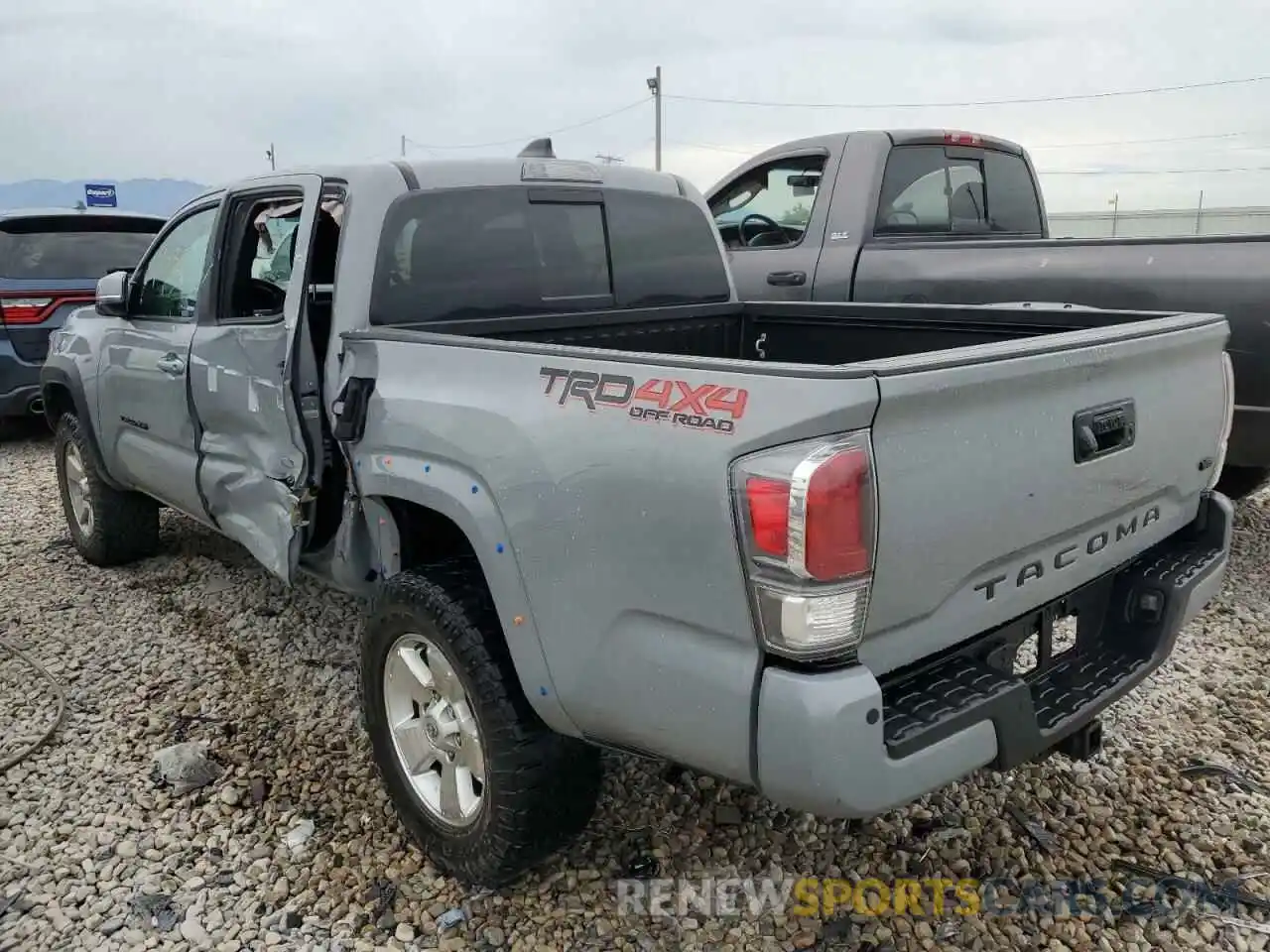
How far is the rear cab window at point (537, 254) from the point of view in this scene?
3105mm

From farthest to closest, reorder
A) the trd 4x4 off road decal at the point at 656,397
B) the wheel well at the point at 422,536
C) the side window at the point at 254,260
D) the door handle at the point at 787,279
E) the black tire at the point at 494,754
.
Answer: the door handle at the point at 787,279 < the side window at the point at 254,260 < the wheel well at the point at 422,536 < the black tire at the point at 494,754 < the trd 4x4 off road decal at the point at 656,397

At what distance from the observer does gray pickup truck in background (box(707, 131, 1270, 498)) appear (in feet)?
13.6

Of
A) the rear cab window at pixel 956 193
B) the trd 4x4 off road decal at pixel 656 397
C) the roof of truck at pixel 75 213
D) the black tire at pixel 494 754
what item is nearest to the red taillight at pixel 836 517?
the trd 4x4 off road decal at pixel 656 397

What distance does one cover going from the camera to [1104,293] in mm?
4531

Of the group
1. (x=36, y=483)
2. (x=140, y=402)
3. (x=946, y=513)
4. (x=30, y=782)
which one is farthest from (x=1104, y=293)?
(x=36, y=483)

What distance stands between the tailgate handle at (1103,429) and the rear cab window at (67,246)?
25.4ft

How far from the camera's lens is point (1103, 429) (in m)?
2.32

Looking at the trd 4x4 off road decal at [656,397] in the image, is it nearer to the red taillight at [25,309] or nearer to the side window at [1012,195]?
the side window at [1012,195]

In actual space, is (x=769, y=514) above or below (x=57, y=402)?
above

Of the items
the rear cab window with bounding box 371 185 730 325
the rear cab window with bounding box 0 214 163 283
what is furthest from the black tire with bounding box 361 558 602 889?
the rear cab window with bounding box 0 214 163 283

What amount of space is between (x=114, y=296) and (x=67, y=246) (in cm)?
422

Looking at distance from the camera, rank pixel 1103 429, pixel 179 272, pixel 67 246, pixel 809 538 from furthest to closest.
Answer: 1. pixel 67 246
2. pixel 179 272
3. pixel 1103 429
4. pixel 809 538

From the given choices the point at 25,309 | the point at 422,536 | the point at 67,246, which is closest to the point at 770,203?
the point at 422,536

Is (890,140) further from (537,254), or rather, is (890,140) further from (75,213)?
(75,213)
